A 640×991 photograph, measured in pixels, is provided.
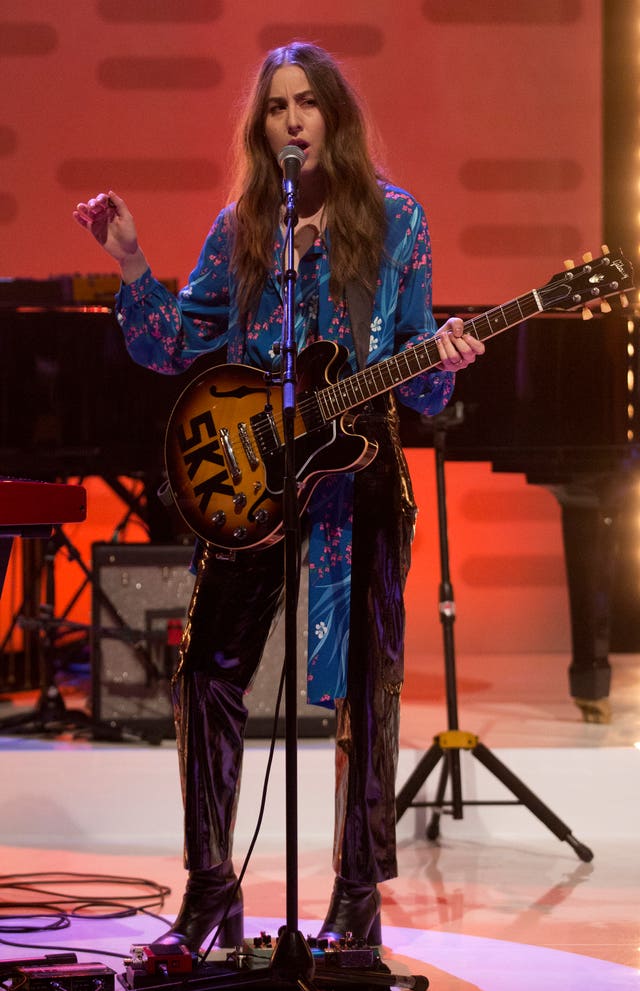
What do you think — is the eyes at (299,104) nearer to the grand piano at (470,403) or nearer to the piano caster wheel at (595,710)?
the grand piano at (470,403)

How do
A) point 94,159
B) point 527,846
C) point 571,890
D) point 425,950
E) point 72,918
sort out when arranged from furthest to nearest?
point 94,159
point 527,846
point 571,890
point 72,918
point 425,950

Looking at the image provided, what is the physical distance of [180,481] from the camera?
2580mm

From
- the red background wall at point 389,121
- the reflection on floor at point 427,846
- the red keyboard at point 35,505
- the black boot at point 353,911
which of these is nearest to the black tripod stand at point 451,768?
the reflection on floor at point 427,846

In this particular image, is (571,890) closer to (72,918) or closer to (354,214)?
(72,918)

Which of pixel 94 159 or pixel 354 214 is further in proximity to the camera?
pixel 94 159

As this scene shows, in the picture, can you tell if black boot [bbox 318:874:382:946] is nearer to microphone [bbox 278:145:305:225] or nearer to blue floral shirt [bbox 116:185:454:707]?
blue floral shirt [bbox 116:185:454:707]

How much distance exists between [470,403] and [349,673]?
2.21 m

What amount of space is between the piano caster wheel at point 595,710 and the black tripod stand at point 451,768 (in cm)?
89

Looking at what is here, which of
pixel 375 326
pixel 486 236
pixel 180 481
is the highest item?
pixel 486 236

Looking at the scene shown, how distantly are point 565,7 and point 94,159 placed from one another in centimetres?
254

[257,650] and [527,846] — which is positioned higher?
[257,650]

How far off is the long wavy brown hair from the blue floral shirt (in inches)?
1.1

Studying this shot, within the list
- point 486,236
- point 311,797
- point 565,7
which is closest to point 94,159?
point 486,236

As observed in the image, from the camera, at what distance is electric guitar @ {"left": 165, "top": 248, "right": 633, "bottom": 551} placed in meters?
2.40
